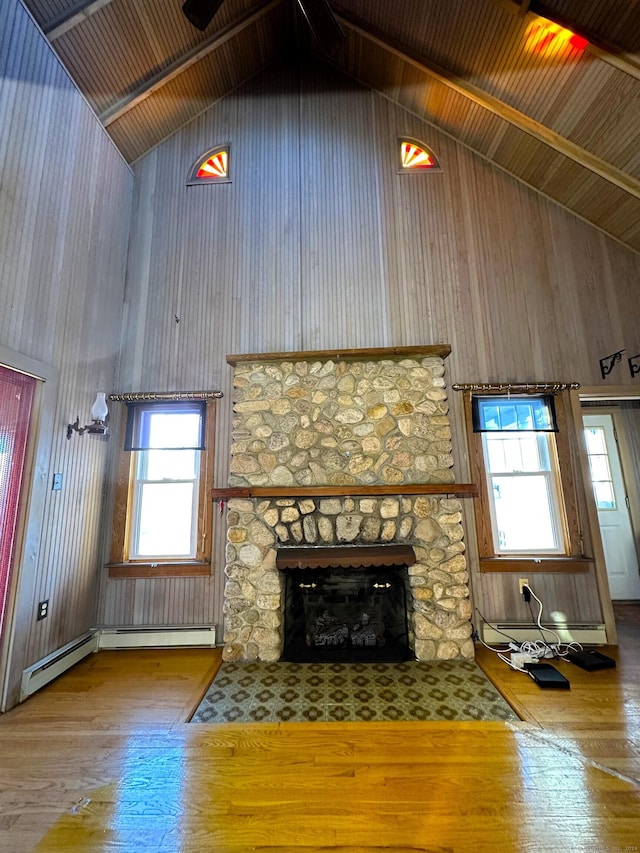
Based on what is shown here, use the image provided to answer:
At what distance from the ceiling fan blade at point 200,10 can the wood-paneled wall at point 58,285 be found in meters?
1.25

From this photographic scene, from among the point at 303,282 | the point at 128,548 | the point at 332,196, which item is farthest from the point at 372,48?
the point at 128,548

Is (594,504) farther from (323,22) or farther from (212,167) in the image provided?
(212,167)

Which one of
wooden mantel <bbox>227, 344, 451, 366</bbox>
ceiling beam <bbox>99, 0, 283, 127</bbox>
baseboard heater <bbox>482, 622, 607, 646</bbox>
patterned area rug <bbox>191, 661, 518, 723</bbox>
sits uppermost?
ceiling beam <bbox>99, 0, 283, 127</bbox>

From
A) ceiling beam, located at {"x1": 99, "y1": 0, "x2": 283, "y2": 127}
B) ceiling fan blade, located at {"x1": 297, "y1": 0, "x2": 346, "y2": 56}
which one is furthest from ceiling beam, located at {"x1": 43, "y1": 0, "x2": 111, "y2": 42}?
ceiling fan blade, located at {"x1": 297, "y1": 0, "x2": 346, "y2": 56}

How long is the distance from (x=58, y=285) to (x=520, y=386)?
3821 mm

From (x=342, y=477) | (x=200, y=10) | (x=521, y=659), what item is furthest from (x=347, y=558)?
(x=200, y=10)

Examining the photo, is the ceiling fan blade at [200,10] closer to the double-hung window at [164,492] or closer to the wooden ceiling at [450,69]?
the wooden ceiling at [450,69]

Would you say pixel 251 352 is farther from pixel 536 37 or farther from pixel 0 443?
pixel 536 37

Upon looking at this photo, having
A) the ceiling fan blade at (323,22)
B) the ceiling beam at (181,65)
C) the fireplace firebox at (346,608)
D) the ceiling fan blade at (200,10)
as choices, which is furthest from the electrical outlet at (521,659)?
the ceiling beam at (181,65)

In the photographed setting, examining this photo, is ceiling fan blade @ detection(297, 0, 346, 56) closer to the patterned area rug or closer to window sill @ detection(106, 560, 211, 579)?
window sill @ detection(106, 560, 211, 579)

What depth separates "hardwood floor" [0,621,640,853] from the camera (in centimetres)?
140

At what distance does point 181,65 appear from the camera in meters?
3.34

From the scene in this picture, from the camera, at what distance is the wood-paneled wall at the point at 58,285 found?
2.34m

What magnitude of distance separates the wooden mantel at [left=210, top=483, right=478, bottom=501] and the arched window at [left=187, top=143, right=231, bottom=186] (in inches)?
125
